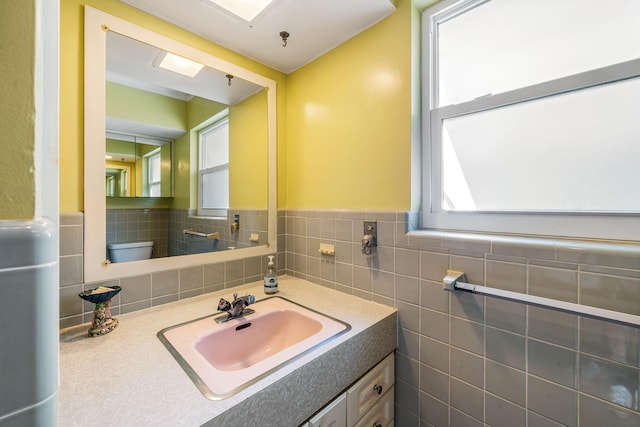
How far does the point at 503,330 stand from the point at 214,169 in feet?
4.79

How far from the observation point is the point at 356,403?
3.00ft

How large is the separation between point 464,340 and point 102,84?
1.68 meters

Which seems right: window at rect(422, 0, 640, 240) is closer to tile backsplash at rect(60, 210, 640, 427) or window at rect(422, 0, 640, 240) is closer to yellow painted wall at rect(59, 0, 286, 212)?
tile backsplash at rect(60, 210, 640, 427)

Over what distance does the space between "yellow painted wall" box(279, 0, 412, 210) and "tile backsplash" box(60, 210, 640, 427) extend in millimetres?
142

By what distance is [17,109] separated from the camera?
0.28 metres

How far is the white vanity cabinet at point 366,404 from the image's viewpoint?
82 centimetres

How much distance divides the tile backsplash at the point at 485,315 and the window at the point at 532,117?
129 mm

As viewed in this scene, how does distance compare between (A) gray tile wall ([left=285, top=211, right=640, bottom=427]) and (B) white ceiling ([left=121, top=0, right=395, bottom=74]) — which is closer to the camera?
(A) gray tile wall ([left=285, top=211, right=640, bottom=427])

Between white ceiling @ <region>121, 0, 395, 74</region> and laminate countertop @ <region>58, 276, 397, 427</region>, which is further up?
white ceiling @ <region>121, 0, 395, 74</region>

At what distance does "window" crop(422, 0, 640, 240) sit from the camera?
2.56 ft

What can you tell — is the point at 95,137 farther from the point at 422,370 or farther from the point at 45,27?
the point at 422,370

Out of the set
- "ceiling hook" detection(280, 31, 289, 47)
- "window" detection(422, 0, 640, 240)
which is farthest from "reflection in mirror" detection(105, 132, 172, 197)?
"window" detection(422, 0, 640, 240)

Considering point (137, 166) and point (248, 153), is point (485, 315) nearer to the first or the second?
point (248, 153)

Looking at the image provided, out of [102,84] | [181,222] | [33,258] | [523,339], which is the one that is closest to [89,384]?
[33,258]
